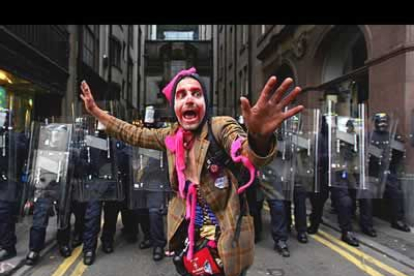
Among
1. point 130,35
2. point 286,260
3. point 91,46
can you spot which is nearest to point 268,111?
point 286,260

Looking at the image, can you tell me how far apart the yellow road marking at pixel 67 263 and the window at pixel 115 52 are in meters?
18.6

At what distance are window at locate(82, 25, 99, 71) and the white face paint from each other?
1415cm

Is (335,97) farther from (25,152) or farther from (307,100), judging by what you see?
(25,152)

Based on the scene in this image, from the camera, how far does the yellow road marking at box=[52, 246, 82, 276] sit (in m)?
4.58

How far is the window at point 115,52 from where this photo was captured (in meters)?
22.8

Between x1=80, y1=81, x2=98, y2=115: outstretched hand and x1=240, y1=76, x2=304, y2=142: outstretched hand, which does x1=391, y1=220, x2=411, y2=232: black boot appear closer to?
x1=240, y1=76, x2=304, y2=142: outstretched hand

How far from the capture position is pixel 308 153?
6039mm

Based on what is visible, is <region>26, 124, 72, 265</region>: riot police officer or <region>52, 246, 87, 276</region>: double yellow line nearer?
<region>52, 246, 87, 276</region>: double yellow line

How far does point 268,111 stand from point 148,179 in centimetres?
362

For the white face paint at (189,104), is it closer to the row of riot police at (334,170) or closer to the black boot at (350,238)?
the row of riot police at (334,170)

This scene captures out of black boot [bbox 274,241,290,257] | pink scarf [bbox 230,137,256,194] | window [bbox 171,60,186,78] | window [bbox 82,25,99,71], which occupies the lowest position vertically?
black boot [bbox 274,241,290,257]

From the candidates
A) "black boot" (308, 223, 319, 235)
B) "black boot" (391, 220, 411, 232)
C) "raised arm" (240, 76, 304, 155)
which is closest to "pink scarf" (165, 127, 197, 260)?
"raised arm" (240, 76, 304, 155)

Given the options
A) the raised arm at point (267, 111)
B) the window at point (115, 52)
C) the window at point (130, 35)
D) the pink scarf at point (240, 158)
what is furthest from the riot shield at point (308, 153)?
the window at point (130, 35)
